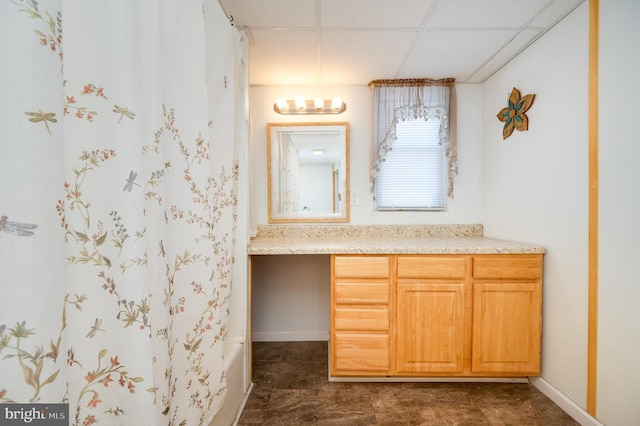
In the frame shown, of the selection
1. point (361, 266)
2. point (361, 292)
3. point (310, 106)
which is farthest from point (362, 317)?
point (310, 106)

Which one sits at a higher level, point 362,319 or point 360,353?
point 362,319

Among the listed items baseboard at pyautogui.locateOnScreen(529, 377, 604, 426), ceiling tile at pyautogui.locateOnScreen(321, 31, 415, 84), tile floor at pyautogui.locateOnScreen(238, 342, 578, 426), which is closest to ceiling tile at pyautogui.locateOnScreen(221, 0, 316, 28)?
ceiling tile at pyautogui.locateOnScreen(321, 31, 415, 84)

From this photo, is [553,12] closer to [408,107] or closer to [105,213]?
[408,107]

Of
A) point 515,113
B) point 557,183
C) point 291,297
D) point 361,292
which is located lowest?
point 291,297

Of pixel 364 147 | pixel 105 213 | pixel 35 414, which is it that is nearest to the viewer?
pixel 35 414

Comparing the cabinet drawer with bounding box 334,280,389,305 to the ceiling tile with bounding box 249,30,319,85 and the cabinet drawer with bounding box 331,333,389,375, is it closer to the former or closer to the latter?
the cabinet drawer with bounding box 331,333,389,375

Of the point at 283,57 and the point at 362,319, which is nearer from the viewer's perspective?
the point at 362,319

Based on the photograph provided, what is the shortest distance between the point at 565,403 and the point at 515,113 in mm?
1902

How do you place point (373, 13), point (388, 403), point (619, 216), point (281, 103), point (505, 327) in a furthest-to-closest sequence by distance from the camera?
point (281, 103) < point (505, 327) < point (388, 403) < point (373, 13) < point (619, 216)

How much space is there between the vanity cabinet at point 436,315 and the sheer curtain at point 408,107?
0.95 metres

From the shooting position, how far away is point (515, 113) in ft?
6.38

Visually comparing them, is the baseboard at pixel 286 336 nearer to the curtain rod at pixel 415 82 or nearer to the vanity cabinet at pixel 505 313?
the vanity cabinet at pixel 505 313

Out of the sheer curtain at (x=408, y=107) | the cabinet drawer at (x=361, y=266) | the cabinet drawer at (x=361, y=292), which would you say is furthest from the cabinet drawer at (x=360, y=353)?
the sheer curtain at (x=408, y=107)

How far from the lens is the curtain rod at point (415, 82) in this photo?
2340mm
